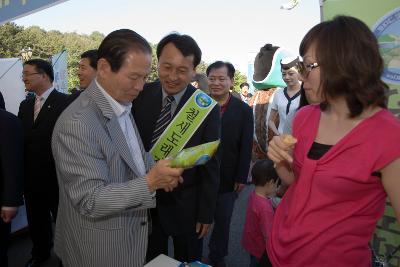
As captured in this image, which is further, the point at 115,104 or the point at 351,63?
the point at 115,104

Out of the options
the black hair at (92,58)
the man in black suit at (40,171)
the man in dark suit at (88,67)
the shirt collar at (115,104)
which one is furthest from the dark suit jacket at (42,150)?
the shirt collar at (115,104)

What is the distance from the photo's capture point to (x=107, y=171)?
4.61 ft

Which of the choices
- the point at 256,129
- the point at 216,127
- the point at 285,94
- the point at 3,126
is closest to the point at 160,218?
the point at 216,127

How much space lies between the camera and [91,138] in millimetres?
1348

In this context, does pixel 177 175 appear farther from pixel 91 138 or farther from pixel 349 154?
pixel 349 154

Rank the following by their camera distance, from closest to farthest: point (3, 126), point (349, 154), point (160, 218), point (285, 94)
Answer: point (349, 154)
point (160, 218)
point (3, 126)
point (285, 94)

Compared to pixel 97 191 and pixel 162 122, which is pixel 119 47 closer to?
pixel 97 191

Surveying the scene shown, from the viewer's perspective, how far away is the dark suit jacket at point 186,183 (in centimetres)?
211

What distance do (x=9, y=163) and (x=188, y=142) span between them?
1253mm

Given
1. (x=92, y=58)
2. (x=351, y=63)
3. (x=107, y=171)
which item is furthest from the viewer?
(x=92, y=58)

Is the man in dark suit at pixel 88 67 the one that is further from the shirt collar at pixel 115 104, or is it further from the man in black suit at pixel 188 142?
the shirt collar at pixel 115 104

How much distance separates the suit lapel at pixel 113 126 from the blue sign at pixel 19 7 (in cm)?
182

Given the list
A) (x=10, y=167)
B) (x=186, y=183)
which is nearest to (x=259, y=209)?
(x=186, y=183)

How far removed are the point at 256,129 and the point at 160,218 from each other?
2.83 m
